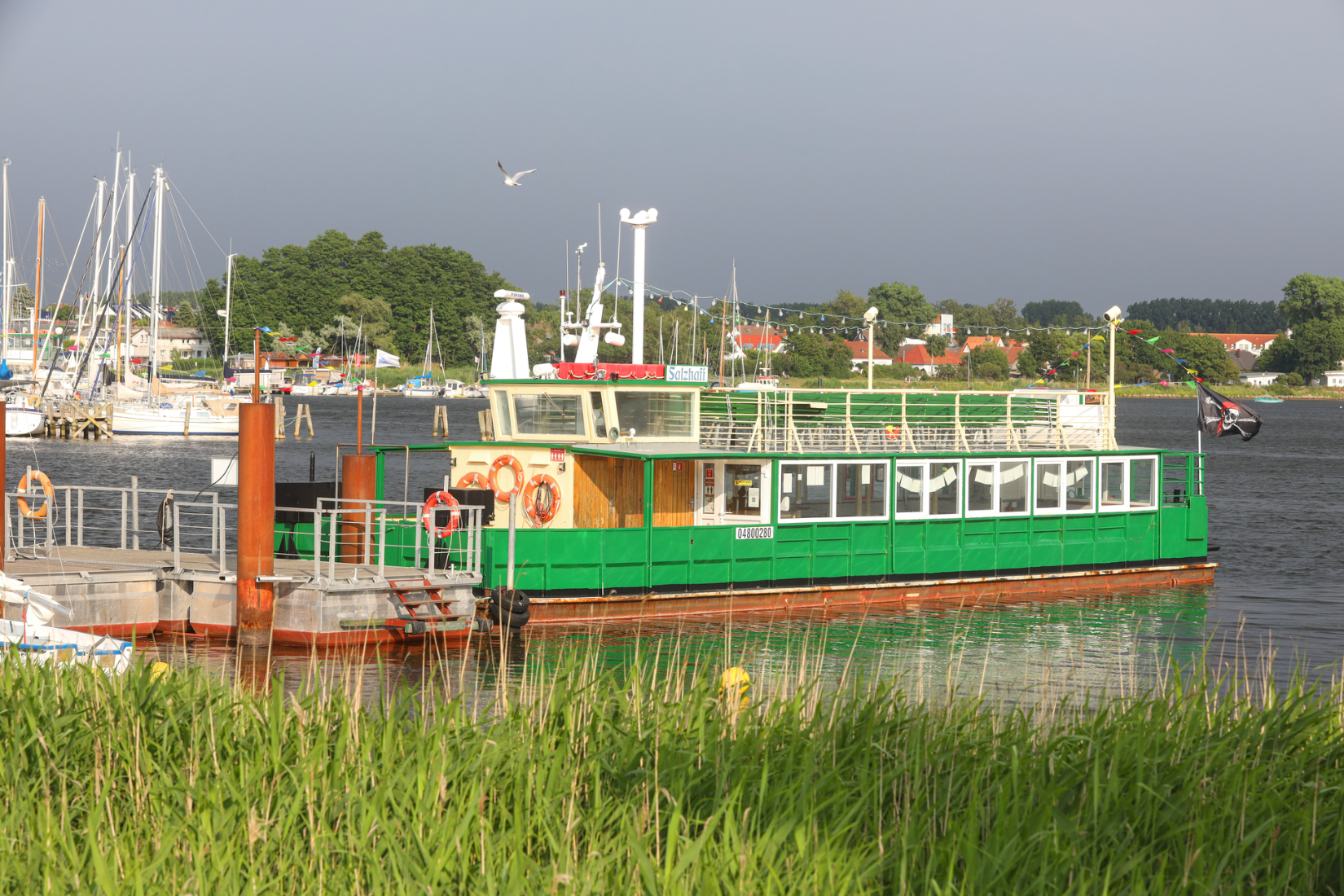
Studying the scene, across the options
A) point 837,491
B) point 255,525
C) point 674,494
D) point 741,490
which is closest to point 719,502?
point 741,490

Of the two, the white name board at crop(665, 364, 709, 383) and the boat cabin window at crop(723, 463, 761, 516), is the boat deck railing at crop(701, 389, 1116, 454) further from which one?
the white name board at crop(665, 364, 709, 383)

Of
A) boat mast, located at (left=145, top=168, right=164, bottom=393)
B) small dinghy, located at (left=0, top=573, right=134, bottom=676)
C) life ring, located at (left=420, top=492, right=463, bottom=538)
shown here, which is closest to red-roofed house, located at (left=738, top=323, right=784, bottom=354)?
boat mast, located at (left=145, top=168, right=164, bottom=393)

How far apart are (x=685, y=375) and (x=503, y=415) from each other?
3.30 meters

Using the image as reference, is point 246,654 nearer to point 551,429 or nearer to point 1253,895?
point 551,429

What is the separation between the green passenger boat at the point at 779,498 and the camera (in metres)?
20.0

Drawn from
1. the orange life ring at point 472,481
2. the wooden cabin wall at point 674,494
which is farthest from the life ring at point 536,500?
the wooden cabin wall at point 674,494

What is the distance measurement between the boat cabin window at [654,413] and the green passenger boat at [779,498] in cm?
3

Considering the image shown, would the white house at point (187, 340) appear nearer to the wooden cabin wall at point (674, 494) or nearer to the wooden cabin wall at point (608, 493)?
the wooden cabin wall at point (674, 494)

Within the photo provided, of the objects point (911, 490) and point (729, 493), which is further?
point (911, 490)

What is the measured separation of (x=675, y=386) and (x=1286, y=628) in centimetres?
1232

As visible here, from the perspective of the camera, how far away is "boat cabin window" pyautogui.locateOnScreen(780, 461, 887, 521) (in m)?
22.0

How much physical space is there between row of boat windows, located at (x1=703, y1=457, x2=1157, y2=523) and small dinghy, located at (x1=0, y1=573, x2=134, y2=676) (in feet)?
34.8

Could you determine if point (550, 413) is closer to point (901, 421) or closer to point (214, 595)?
point (214, 595)

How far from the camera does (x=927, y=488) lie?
22.9 m
